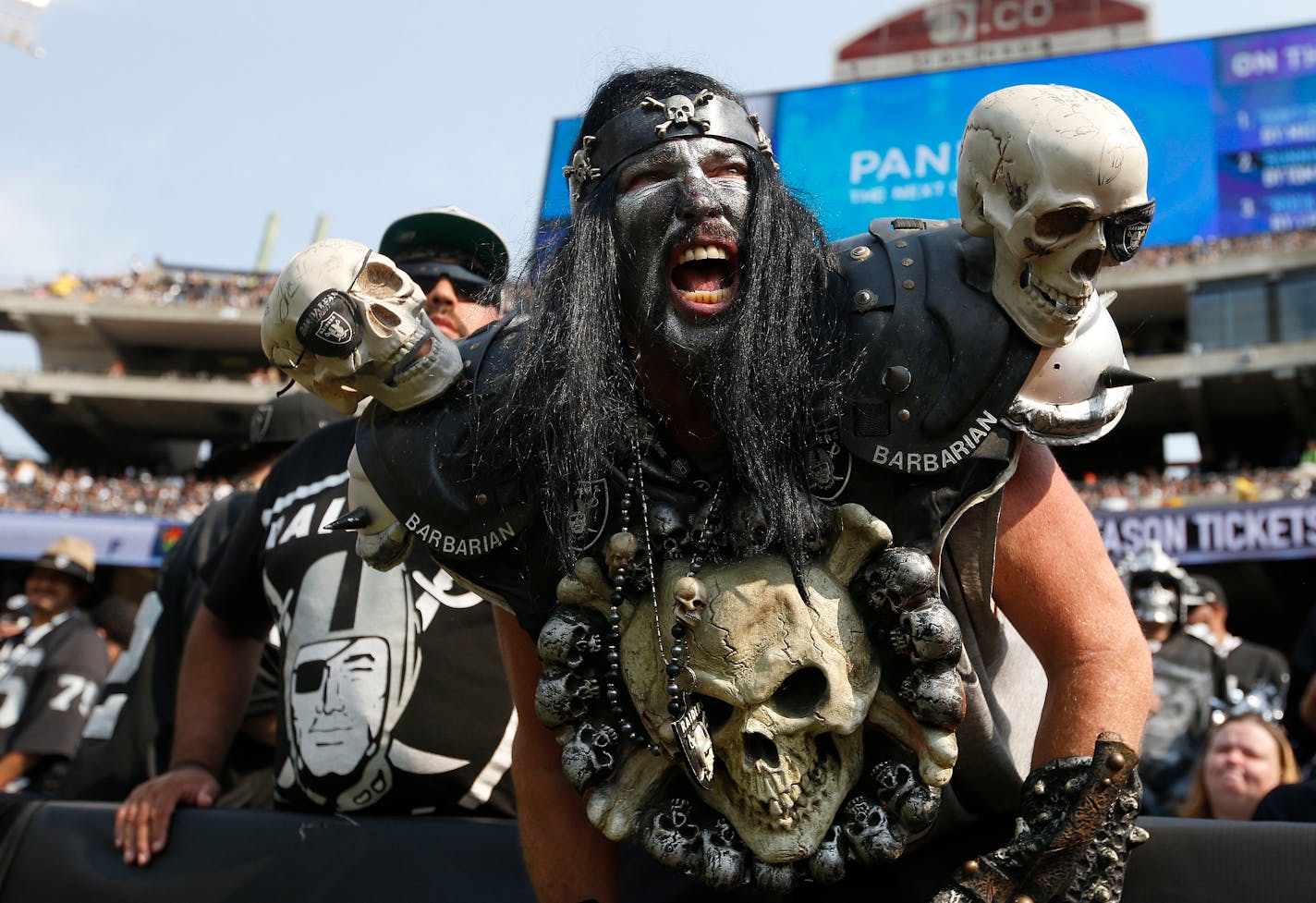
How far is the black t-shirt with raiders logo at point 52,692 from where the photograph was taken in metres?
4.82

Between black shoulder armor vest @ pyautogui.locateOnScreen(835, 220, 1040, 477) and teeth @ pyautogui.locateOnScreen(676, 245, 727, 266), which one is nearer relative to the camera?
black shoulder armor vest @ pyautogui.locateOnScreen(835, 220, 1040, 477)

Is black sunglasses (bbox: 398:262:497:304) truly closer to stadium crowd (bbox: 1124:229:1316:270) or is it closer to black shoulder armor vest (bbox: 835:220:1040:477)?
black shoulder armor vest (bbox: 835:220:1040:477)

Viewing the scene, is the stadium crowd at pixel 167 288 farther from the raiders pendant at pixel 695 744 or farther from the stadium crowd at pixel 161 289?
the raiders pendant at pixel 695 744

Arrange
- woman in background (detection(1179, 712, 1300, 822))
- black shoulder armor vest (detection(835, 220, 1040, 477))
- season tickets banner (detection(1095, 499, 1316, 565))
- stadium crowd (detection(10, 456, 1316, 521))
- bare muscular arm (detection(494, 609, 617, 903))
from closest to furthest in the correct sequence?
black shoulder armor vest (detection(835, 220, 1040, 477)) → bare muscular arm (detection(494, 609, 617, 903)) → woman in background (detection(1179, 712, 1300, 822)) → season tickets banner (detection(1095, 499, 1316, 565)) → stadium crowd (detection(10, 456, 1316, 521))

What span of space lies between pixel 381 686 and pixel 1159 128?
23368 mm

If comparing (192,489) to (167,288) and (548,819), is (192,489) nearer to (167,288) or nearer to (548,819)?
(167,288)

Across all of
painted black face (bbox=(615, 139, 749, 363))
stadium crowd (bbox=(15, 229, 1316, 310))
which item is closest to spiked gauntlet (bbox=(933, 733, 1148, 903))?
painted black face (bbox=(615, 139, 749, 363))

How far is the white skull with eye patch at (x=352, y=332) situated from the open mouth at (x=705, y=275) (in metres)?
0.38

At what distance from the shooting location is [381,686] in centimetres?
294

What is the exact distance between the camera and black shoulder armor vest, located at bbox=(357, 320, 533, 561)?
2.13 metres

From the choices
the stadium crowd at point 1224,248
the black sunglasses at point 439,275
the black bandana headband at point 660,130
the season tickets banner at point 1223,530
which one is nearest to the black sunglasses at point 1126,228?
the black bandana headband at point 660,130

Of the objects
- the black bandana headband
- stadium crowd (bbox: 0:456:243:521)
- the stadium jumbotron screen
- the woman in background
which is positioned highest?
the stadium jumbotron screen

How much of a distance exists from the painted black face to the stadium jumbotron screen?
21.1 metres

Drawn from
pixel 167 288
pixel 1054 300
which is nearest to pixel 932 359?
pixel 1054 300
